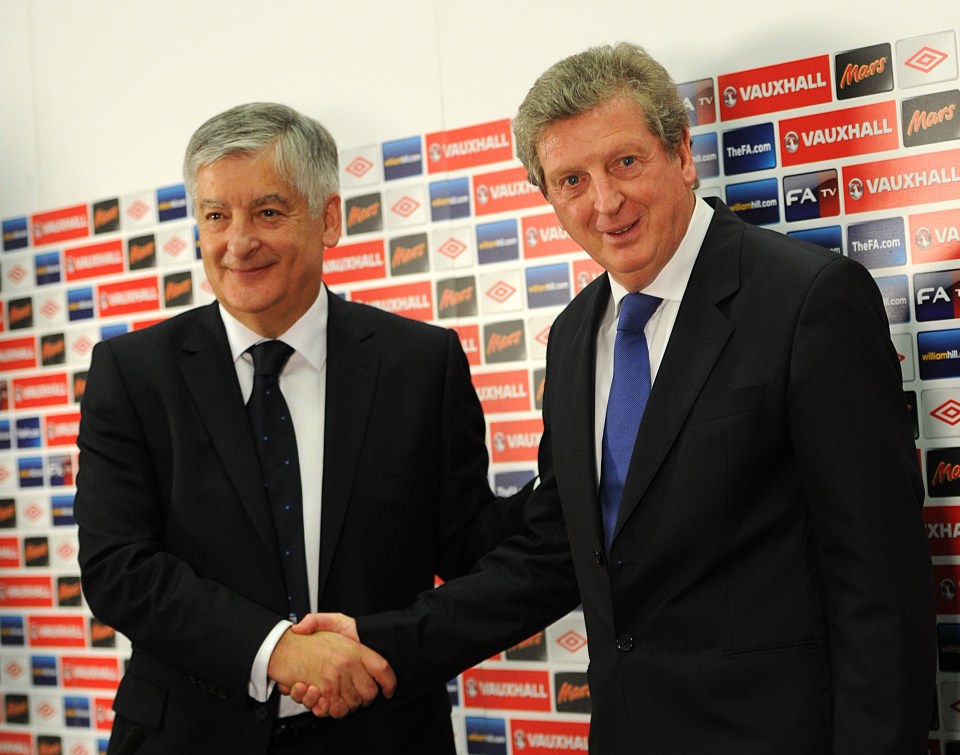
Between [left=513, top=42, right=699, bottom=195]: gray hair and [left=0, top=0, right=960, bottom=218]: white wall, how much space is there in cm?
69

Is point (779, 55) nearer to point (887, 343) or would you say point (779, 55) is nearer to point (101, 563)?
point (887, 343)

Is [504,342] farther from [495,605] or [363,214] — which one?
[495,605]

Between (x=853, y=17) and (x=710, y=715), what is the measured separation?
1.62m

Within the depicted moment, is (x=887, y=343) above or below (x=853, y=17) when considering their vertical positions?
below

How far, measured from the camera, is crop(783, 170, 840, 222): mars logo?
96.8 inches

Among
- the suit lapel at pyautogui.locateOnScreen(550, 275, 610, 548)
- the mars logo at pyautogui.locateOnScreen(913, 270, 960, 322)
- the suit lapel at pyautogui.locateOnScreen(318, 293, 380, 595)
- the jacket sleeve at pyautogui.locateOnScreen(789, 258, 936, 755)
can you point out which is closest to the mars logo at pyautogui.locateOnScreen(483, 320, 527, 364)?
the suit lapel at pyautogui.locateOnScreen(318, 293, 380, 595)

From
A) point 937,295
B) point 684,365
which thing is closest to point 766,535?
point 684,365

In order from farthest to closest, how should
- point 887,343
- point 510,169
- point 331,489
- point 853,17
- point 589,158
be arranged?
point 510,169, point 853,17, point 331,489, point 589,158, point 887,343

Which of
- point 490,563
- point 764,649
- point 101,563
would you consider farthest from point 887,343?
point 101,563

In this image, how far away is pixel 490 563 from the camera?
2.39 meters

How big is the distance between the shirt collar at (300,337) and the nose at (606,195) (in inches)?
31.0

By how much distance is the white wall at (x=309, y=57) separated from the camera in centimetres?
258

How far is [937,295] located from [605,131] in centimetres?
91

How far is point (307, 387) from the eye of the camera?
2398 millimetres
